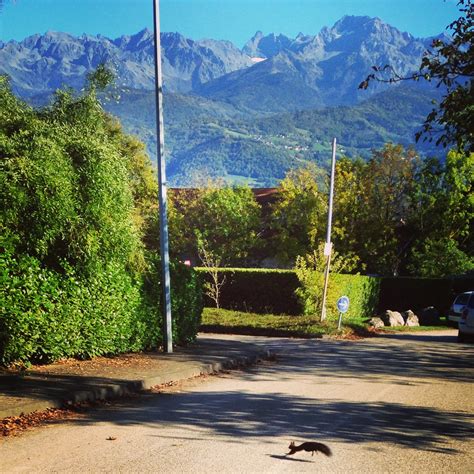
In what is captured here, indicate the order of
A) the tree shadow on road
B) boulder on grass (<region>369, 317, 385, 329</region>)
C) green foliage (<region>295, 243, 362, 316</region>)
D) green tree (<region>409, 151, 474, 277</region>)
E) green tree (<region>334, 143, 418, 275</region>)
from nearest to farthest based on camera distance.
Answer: the tree shadow on road
green foliage (<region>295, 243, 362, 316</region>)
boulder on grass (<region>369, 317, 385, 329</region>)
green tree (<region>409, 151, 474, 277</region>)
green tree (<region>334, 143, 418, 275</region>)

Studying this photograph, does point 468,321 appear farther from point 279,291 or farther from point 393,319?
point 393,319

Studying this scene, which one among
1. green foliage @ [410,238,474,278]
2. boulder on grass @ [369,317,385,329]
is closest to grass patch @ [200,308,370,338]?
→ boulder on grass @ [369,317,385,329]

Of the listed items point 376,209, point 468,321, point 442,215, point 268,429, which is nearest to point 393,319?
point 468,321

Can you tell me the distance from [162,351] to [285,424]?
866cm

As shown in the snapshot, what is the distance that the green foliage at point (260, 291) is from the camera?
125ft

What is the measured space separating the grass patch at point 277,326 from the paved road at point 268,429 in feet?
48.0

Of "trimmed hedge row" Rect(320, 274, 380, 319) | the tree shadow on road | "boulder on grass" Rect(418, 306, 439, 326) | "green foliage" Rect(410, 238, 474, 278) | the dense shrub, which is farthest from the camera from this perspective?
"green foliage" Rect(410, 238, 474, 278)

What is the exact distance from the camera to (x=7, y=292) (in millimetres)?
12047

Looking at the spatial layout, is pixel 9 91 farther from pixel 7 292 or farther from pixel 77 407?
pixel 77 407

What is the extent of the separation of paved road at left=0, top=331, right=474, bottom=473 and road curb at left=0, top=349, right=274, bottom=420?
0.40 m

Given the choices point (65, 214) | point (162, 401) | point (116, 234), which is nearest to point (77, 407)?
point (162, 401)

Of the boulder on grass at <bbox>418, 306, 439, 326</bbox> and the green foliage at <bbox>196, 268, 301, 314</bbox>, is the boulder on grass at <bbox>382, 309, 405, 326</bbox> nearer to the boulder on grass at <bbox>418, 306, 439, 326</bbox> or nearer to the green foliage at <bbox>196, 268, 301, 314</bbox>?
the boulder on grass at <bbox>418, 306, 439, 326</bbox>

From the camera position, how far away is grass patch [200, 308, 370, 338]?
98.8 feet

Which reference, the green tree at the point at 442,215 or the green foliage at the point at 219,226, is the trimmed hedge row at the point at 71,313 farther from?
the green foliage at the point at 219,226
